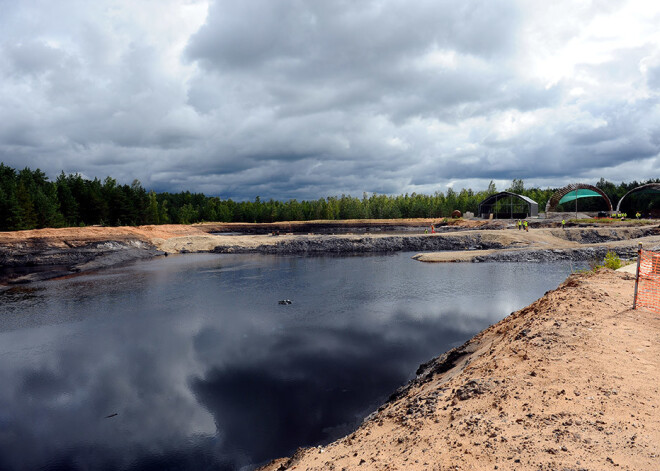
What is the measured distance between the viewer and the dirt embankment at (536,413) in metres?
5.13

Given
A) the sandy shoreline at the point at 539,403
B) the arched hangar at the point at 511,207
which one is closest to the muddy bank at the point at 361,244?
the arched hangar at the point at 511,207

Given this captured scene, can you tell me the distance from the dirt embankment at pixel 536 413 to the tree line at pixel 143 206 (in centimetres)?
7671

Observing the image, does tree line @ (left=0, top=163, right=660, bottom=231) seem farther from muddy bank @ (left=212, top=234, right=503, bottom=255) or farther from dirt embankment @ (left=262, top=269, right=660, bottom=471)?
dirt embankment @ (left=262, top=269, right=660, bottom=471)

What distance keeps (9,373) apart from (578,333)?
2004 cm

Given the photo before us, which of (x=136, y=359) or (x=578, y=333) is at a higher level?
(x=578, y=333)

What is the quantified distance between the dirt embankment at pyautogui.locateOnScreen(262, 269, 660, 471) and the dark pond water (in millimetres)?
2601


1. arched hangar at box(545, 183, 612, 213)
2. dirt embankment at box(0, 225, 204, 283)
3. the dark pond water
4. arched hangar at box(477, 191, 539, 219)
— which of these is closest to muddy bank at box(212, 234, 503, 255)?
dirt embankment at box(0, 225, 204, 283)

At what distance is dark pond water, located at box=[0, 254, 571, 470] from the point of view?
958 cm

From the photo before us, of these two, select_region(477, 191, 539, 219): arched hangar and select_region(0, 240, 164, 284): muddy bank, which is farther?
select_region(477, 191, 539, 219): arched hangar

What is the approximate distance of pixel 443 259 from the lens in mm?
37938

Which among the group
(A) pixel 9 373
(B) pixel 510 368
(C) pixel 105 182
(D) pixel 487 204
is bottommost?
(A) pixel 9 373

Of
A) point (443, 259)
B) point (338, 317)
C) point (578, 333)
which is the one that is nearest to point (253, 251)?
point (443, 259)

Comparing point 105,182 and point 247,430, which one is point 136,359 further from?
point 105,182

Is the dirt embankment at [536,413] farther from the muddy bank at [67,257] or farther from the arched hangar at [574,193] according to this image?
the arched hangar at [574,193]
